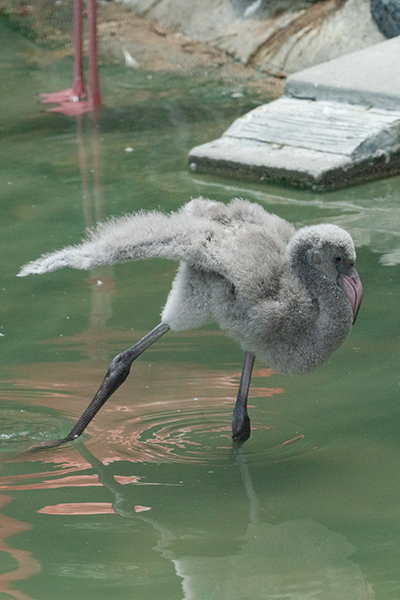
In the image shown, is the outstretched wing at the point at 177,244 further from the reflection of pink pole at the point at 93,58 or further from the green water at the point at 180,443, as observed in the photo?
the reflection of pink pole at the point at 93,58

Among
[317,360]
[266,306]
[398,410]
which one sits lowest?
[398,410]

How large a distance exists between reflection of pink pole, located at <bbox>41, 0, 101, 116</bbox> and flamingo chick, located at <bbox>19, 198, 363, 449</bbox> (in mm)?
4571

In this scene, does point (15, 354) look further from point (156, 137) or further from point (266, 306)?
point (156, 137)

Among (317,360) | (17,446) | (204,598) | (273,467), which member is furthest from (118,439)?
(204,598)

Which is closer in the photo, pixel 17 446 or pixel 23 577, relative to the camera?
pixel 23 577

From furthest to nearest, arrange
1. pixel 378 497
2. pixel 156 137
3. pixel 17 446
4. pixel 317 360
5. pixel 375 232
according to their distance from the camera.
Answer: pixel 156 137, pixel 375 232, pixel 17 446, pixel 317 360, pixel 378 497

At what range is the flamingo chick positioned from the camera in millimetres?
2662

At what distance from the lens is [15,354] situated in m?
3.59

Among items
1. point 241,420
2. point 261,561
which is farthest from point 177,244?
point 261,561

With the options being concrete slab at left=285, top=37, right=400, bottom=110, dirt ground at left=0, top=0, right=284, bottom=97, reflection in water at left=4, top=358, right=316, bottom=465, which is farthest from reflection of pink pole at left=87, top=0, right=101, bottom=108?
reflection in water at left=4, top=358, right=316, bottom=465

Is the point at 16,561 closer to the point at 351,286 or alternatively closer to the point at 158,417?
the point at 158,417

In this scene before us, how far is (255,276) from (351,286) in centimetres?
29

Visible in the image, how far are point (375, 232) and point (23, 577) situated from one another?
3.12 metres

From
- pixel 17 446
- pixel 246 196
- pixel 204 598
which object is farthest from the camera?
pixel 246 196
